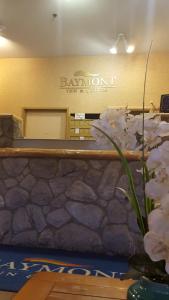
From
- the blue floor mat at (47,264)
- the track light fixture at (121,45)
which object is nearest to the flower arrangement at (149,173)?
the blue floor mat at (47,264)

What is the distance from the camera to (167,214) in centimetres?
60

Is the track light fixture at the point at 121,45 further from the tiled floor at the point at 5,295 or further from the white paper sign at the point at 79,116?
the tiled floor at the point at 5,295

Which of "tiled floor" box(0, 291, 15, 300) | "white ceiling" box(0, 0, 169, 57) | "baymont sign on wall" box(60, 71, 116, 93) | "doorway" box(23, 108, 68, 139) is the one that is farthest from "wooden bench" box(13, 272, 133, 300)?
"baymont sign on wall" box(60, 71, 116, 93)

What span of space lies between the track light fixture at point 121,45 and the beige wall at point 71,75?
0.25m

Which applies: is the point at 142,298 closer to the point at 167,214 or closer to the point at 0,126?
the point at 167,214

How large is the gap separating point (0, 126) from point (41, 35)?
315cm

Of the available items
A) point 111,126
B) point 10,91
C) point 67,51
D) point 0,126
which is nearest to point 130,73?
point 67,51

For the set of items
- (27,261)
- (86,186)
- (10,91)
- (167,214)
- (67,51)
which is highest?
(67,51)

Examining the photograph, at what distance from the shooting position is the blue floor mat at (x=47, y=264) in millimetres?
2012

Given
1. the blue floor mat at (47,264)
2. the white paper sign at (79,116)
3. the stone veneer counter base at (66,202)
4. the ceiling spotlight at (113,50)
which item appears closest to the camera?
the blue floor mat at (47,264)

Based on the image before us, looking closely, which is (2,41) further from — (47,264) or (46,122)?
(47,264)

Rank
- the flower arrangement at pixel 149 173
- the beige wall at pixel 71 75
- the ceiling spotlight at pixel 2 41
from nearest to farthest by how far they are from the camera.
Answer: the flower arrangement at pixel 149 173
the ceiling spotlight at pixel 2 41
the beige wall at pixel 71 75

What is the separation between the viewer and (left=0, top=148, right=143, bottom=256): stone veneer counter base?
2.69 m

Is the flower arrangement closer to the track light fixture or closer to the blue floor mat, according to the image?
the blue floor mat
